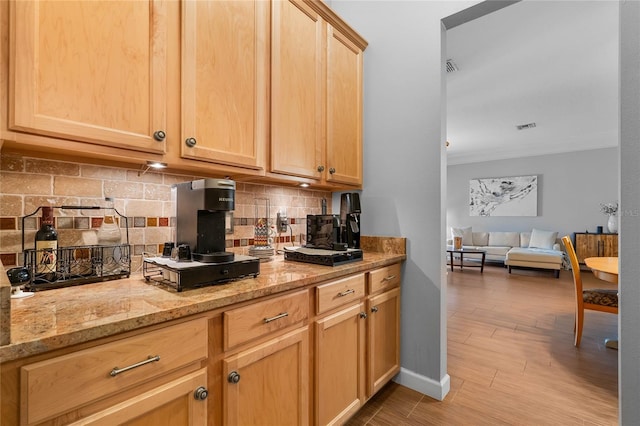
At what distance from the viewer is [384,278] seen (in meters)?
1.94

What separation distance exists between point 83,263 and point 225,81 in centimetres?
102

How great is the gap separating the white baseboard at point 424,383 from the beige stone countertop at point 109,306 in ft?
3.98

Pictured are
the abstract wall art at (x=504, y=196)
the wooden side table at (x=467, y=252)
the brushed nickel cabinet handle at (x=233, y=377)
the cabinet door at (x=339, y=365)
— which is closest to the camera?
the brushed nickel cabinet handle at (x=233, y=377)

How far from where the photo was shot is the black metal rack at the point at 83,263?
3.57 feet

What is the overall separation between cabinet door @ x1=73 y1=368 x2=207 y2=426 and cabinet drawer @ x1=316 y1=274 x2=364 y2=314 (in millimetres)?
610

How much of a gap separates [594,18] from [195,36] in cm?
338

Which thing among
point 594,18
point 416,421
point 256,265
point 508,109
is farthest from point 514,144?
point 256,265

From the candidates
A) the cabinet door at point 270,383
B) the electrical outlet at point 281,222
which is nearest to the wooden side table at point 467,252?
the electrical outlet at point 281,222

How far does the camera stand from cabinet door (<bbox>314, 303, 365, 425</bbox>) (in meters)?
1.43

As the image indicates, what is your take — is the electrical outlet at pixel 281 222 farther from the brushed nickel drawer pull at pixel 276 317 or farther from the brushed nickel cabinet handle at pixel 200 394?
the brushed nickel cabinet handle at pixel 200 394

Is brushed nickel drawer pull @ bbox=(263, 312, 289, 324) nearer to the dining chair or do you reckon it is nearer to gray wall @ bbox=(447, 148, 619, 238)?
the dining chair

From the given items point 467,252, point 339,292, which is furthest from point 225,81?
point 467,252

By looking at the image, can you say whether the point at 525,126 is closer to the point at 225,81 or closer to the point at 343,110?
the point at 343,110

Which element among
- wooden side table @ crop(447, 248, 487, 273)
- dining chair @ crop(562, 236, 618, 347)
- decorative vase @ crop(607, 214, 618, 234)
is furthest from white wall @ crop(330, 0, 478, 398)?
decorative vase @ crop(607, 214, 618, 234)
